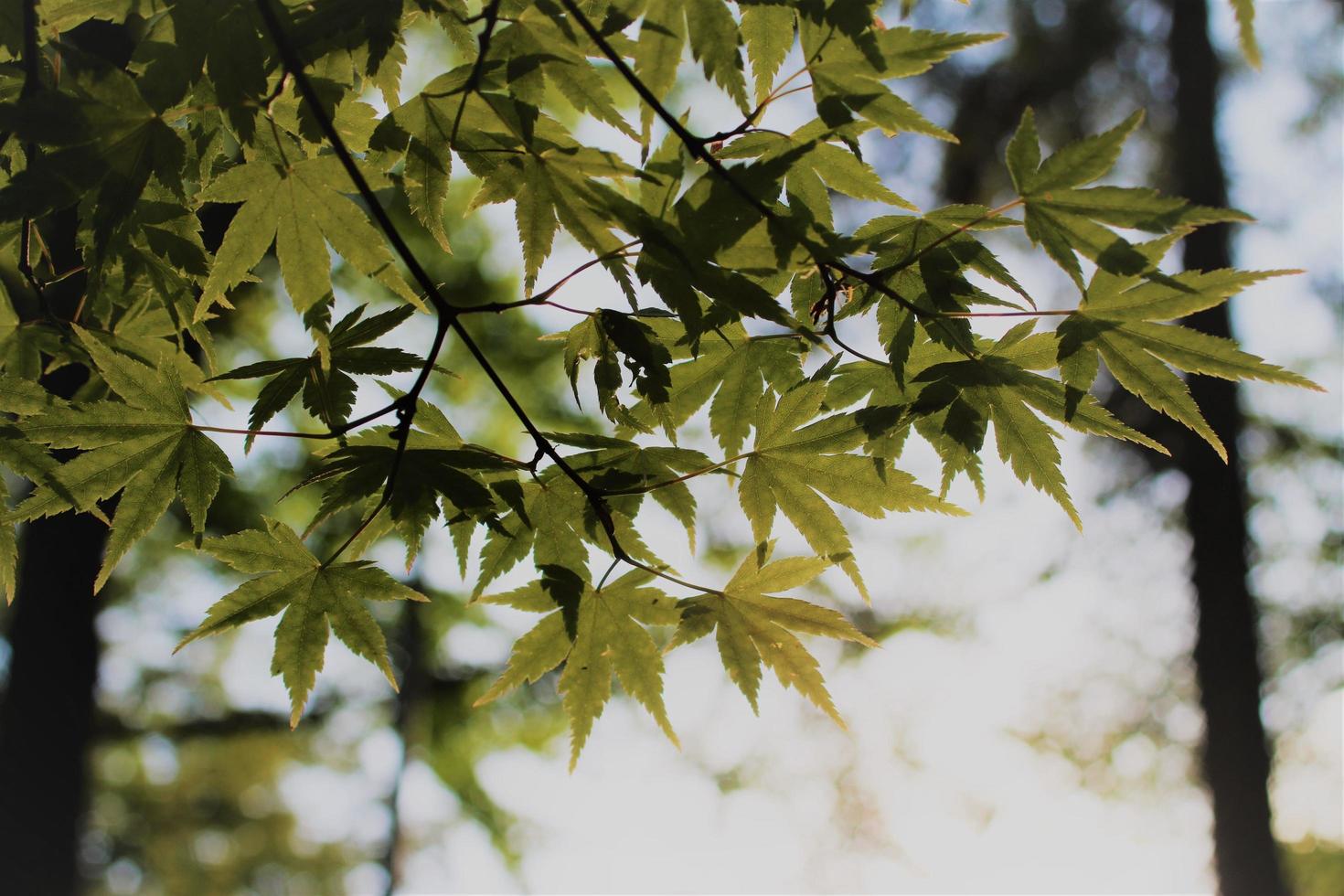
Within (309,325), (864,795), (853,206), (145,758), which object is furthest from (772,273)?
(145,758)

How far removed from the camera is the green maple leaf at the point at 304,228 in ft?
4.61

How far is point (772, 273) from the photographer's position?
1.27 m

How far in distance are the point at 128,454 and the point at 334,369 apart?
0.41 m

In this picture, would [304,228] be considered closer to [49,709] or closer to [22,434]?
[22,434]

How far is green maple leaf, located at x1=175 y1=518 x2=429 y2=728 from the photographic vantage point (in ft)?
5.19

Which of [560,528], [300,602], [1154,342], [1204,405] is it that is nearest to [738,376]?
[560,528]

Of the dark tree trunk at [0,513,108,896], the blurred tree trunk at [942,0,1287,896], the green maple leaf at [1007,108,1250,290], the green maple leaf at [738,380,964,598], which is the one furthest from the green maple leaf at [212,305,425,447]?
the blurred tree trunk at [942,0,1287,896]

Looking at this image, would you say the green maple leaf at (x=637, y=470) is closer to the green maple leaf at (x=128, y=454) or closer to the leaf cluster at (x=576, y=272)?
the leaf cluster at (x=576, y=272)

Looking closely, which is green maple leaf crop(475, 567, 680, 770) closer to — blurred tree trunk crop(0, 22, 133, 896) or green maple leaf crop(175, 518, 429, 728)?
green maple leaf crop(175, 518, 429, 728)

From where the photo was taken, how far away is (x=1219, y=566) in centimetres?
747

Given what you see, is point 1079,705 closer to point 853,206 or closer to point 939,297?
point 853,206

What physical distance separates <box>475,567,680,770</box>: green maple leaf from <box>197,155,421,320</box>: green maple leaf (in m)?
0.66

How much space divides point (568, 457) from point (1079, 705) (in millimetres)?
9607

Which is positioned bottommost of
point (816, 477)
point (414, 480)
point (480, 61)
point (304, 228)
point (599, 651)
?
point (599, 651)
